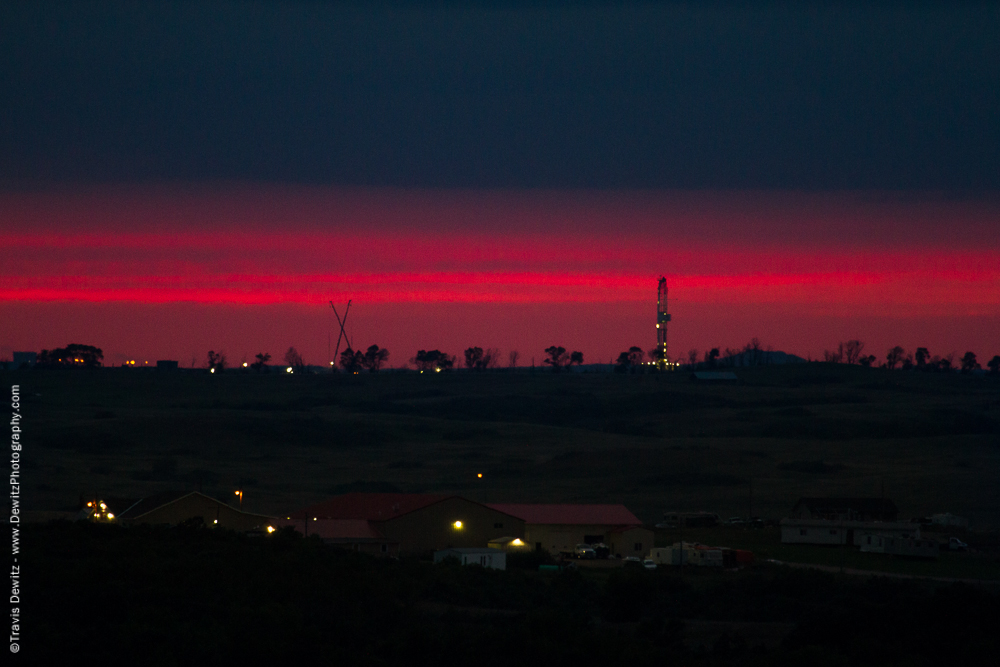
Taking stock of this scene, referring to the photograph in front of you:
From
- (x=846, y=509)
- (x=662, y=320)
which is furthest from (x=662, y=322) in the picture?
(x=846, y=509)

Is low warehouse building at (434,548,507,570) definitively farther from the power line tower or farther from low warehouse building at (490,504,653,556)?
the power line tower

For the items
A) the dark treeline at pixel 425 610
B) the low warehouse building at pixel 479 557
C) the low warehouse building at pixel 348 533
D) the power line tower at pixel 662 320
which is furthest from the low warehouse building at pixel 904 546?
the power line tower at pixel 662 320

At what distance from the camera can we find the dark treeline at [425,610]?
25406 mm

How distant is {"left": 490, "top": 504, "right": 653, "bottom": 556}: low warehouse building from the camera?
167 feet

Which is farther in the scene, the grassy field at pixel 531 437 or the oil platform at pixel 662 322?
the oil platform at pixel 662 322

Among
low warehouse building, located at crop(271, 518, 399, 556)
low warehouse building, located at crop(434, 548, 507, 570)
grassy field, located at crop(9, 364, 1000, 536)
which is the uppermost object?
grassy field, located at crop(9, 364, 1000, 536)

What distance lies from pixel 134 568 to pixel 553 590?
1221 centimetres

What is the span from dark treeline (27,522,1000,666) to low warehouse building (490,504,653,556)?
8.26 meters

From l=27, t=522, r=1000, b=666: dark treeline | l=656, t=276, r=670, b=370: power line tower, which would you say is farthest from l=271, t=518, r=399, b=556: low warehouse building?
l=656, t=276, r=670, b=370: power line tower

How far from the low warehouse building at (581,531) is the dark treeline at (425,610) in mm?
8265

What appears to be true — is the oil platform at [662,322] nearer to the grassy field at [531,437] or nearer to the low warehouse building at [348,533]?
the grassy field at [531,437]

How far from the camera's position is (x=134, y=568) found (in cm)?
3297

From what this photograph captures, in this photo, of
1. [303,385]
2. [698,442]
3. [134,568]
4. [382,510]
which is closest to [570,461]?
[698,442]

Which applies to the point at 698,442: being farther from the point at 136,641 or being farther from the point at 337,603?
the point at 136,641
